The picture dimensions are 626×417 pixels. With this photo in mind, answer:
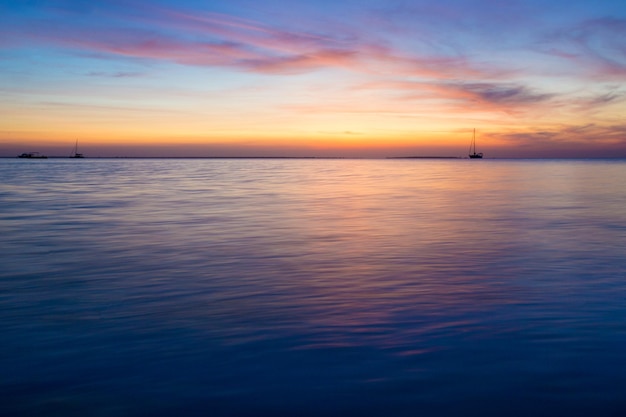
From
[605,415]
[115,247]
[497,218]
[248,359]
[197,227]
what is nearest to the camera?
[605,415]

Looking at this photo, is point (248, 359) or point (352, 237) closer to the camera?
point (248, 359)

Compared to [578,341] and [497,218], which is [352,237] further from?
[578,341]

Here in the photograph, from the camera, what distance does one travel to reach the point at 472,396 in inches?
220

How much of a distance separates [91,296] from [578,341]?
805 centimetres

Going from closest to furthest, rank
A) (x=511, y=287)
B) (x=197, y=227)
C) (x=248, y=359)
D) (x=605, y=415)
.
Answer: (x=605, y=415), (x=248, y=359), (x=511, y=287), (x=197, y=227)

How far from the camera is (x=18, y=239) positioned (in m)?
17.2

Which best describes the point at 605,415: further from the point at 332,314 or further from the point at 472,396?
the point at 332,314

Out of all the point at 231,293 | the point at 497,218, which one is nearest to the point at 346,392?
the point at 231,293

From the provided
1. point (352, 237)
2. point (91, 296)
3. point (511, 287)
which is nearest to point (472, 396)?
point (511, 287)

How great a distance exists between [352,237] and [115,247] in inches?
298

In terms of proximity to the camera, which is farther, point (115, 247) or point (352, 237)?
point (352, 237)

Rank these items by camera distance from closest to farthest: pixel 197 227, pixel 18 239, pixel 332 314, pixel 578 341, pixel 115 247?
1. pixel 578 341
2. pixel 332 314
3. pixel 115 247
4. pixel 18 239
5. pixel 197 227

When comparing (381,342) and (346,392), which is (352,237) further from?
(346,392)

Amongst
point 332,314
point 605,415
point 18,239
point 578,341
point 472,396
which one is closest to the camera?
point 605,415
